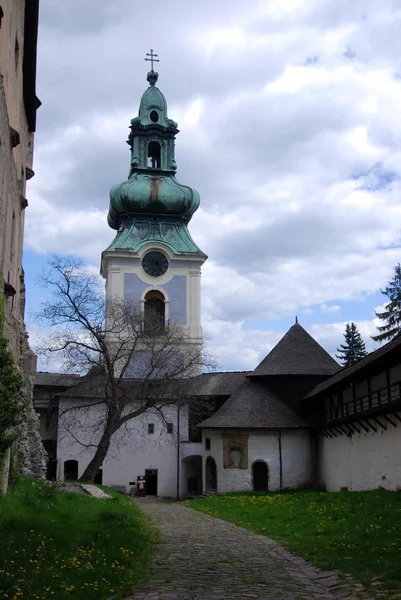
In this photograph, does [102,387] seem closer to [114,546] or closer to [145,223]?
[145,223]

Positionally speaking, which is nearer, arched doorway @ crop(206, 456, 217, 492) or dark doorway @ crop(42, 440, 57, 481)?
arched doorway @ crop(206, 456, 217, 492)

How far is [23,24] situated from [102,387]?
2695 cm

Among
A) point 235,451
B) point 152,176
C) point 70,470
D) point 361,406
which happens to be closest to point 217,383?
point 235,451

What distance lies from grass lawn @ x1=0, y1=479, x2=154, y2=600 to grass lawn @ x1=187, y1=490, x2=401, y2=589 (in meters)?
3.24

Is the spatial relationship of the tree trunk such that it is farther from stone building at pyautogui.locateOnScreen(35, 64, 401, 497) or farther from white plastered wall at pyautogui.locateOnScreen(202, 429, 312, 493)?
white plastered wall at pyautogui.locateOnScreen(202, 429, 312, 493)

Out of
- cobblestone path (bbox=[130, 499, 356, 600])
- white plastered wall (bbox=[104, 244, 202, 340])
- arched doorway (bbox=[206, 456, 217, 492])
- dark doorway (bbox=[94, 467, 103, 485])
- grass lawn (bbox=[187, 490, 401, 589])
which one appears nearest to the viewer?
cobblestone path (bbox=[130, 499, 356, 600])

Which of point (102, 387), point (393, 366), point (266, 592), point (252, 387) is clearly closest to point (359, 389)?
point (393, 366)

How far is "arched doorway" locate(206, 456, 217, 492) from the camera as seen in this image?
37656 millimetres

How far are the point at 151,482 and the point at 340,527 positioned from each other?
2863cm

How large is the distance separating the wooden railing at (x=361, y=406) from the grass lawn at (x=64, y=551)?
410 inches

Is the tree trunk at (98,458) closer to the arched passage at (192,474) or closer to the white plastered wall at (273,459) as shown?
the white plastered wall at (273,459)

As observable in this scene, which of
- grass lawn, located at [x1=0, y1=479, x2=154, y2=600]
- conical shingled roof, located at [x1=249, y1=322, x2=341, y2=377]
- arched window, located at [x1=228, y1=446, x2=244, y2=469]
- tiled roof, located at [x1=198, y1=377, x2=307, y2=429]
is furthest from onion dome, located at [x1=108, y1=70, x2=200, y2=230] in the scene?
grass lawn, located at [x1=0, y1=479, x2=154, y2=600]

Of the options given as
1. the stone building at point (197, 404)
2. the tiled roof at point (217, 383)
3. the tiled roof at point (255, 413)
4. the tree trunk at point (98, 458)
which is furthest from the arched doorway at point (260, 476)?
the tree trunk at point (98, 458)

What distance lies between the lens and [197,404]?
41.5m
